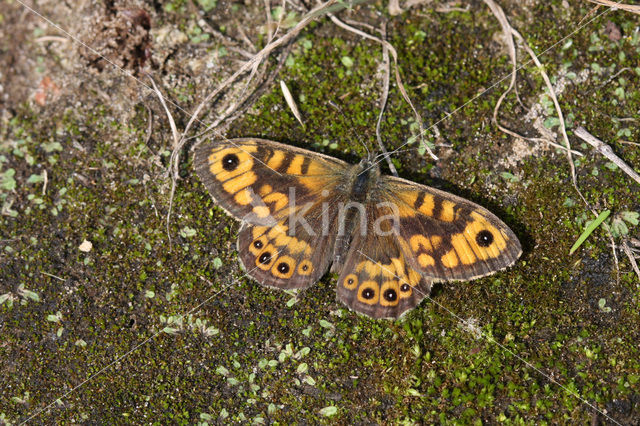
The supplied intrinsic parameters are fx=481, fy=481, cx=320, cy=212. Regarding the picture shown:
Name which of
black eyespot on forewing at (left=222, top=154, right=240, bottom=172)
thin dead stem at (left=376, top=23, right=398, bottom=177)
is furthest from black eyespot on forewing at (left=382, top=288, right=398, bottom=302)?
black eyespot on forewing at (left=222, top=154, right=240, bottom=172)

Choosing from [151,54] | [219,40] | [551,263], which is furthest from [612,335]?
[151,54]

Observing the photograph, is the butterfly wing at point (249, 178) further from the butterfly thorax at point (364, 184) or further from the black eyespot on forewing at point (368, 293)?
the black eyespot on forewing at point (368, 293)

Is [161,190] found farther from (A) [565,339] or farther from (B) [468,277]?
(A) [565,339]

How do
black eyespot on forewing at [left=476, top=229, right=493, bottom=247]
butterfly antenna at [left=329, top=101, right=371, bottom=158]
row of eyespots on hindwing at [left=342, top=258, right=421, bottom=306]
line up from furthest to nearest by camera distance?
butterfly antenna at [left=329, top=101, right=371, bottom=158], row of eyespots on hindwing at [left=342, top=258, right=421, bottom=306], black eyespot on forewing at [left=476, top=229, right=493, bottom=247]

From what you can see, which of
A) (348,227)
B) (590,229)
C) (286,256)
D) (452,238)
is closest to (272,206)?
(286,256)

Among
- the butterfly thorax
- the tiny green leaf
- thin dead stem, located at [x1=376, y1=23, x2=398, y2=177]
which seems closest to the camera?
the butterfly thorax

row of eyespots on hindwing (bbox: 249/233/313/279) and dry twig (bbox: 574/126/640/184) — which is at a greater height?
dry twig (bbox: 574/126/640/184)

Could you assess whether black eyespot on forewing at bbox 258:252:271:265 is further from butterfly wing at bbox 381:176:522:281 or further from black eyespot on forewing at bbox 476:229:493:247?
black eyespot on forewing at bbox 476:229:493:247

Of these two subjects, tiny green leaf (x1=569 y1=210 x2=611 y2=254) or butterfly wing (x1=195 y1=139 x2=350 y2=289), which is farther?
tiny green leaf (x1=569 y1=210 x2=611 y2=254)
